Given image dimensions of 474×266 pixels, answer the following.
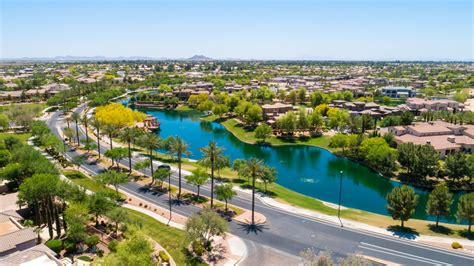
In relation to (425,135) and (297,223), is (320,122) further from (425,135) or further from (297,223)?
(297,223)

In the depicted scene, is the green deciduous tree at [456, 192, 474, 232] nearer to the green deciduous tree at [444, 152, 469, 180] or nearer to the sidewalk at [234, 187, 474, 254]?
the sidewalk at [234, 187, 474, 254]

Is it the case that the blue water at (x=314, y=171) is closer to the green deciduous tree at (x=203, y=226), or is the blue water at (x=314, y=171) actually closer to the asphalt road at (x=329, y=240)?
the asphalt road at (x=329, y=240)

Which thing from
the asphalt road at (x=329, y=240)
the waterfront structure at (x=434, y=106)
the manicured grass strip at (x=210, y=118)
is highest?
the waterfront structure at (x=434, y=106)

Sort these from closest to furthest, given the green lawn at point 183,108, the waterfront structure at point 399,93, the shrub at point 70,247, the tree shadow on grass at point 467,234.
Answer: the shrub at point 70,247 → the tree shadow on grass at point 467,234 → the green lawn at point 183,108 → the waterfront structure at point 399,93

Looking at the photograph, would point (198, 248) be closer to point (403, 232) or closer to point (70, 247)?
point (70, 247)

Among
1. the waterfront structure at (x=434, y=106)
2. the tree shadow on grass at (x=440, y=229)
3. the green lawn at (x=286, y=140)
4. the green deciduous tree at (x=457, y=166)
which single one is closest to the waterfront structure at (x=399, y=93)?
the waterfront structure at (x=434, y=106)

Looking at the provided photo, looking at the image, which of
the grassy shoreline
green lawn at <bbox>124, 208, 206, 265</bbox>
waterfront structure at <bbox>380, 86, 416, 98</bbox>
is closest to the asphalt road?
the grassy shoreline

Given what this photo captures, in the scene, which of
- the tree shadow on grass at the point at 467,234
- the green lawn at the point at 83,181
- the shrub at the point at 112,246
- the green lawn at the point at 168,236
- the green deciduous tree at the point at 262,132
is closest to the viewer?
the shrub at the point at 112,246
